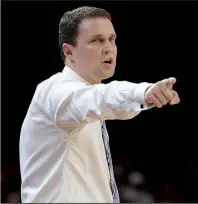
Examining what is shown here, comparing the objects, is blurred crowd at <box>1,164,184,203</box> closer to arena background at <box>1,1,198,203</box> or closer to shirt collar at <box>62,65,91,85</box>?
arena background at <box>1,1,198,203</box>

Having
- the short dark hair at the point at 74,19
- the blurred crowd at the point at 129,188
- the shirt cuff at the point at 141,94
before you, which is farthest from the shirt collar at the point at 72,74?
the blurred crowd at the point at 129,188

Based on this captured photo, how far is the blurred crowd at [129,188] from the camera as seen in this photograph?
11.3 ft

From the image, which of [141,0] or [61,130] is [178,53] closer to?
[141,0]

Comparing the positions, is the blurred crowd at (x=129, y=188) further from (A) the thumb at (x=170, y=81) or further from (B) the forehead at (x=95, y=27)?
(A) the thumb at (x=170, y=81)

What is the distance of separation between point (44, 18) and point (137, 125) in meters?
0.98

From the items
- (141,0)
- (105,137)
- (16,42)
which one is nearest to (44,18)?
(16,42)

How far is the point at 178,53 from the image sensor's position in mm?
3486

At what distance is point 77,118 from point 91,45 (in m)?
0.32

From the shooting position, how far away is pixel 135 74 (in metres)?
3.45

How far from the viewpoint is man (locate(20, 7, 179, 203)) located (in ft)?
3.98

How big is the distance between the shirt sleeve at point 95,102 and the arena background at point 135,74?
2.05 m

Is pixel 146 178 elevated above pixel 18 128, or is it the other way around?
pixel 18 128

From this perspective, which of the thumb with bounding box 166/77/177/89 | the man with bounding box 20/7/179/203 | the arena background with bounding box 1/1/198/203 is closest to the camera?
the thumb with bounding box 166/77/177/89

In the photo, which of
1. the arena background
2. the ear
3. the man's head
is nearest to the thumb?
the man's head
